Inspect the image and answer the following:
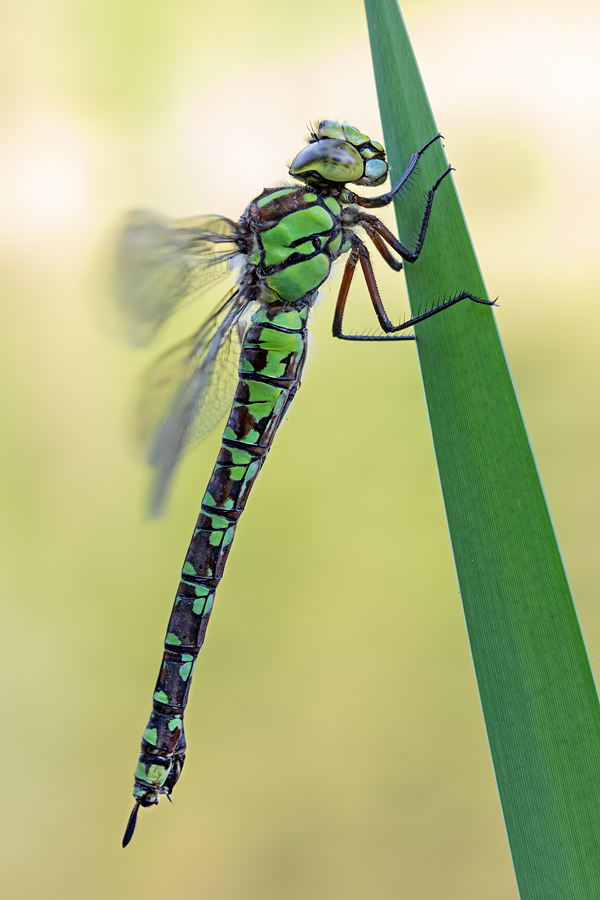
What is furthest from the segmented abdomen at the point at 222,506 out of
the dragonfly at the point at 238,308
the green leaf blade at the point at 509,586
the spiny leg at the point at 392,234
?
the green leaf blade at the point at 509,586

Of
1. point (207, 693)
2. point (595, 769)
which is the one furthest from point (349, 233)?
point (207, 693)

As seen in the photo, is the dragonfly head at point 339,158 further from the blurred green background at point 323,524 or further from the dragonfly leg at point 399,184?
the blurred green background at point 323,524

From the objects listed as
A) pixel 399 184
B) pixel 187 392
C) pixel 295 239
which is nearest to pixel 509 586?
pixel 399 184

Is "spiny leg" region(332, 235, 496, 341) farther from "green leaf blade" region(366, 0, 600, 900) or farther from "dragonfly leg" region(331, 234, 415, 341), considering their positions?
"green leaf blade" region(366, 0, 600, 900)

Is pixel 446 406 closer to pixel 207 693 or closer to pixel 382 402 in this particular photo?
pixel 382 402

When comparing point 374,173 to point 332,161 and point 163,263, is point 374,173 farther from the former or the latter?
point 163,263

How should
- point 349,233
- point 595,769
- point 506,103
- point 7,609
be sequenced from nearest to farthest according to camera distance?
point 595,769, point 349,233, point 506,103, point 7,609
